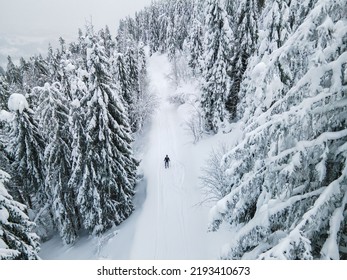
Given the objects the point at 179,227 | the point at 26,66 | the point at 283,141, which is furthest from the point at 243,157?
the point at 26,66

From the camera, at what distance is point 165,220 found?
22000mm

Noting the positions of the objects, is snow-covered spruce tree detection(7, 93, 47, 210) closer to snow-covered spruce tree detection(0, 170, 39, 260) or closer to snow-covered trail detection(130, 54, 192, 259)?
snow-covered trail detection(130, 54, 192, 259)

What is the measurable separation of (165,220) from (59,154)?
34.7 feet

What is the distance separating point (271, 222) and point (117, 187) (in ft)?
61.5

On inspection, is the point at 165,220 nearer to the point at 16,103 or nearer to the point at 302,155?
the point at 16,103

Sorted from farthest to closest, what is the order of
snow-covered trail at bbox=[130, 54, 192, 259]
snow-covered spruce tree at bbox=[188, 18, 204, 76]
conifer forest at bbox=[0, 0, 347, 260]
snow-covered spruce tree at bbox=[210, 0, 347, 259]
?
1. snow-covered spruce tree at bbox=[188, 18, 204, 76]
2. snow-covered trail at bbox=[130, 54, 192, 259]
3. conifer forest at bbox=[0, 0, 347, 260]
4. snow-covered spruce tree at bbox=[210, 0, 347, 259]

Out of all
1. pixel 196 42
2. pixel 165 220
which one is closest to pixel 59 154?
pixel 165 220

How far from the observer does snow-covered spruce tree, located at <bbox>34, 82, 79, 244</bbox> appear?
21.6m

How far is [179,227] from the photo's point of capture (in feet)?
68.1

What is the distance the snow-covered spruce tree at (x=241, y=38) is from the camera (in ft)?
85.9

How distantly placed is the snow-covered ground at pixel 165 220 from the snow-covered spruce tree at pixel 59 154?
2.89 m

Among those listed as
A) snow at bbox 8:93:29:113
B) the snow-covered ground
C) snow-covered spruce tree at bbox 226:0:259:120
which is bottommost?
the snow-covered ground

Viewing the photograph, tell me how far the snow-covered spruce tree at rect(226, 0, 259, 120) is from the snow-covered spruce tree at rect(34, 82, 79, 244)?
17.2 metres

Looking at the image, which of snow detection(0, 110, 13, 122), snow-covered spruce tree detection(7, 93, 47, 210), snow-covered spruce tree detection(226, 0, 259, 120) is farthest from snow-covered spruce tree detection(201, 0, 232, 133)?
snow detection(0, 110, 13, 122)
